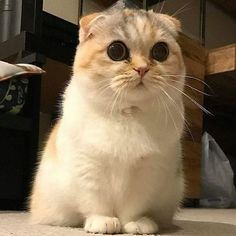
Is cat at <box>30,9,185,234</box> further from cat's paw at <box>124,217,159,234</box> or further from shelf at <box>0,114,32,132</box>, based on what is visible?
shelf at <box>0,114,32,132</box>

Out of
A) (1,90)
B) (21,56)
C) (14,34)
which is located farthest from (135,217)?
(14,34)

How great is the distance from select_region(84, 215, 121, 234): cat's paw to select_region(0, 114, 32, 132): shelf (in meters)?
0.73

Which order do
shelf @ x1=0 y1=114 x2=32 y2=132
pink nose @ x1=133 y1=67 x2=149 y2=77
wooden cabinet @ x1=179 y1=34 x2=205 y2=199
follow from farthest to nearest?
wooden cabinet @ x1=179 y1=34 x2=205 y2=199, shelf @ x1=0 y1=114 x2=32 y2=132, pink nose @ x1=133 y1=67 x2=149 y2=77

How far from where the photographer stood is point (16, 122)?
1.58 m

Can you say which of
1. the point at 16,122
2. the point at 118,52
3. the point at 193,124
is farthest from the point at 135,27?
the point at 193,124

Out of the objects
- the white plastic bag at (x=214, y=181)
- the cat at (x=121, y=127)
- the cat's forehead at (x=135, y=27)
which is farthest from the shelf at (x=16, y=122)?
the white plastic bag at (x=214, y=181)

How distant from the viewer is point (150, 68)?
0.88m

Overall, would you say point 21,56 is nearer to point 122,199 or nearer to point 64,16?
point 64,16

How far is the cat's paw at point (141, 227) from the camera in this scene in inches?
36.1

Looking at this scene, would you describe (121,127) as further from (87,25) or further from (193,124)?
(193,124)

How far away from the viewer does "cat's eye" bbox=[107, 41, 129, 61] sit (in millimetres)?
893

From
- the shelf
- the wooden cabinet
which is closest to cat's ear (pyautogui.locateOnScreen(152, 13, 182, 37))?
the shelf

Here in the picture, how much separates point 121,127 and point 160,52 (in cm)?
18

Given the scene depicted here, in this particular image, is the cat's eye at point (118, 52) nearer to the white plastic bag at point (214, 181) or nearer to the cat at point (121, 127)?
the cat at point (121, 127)
